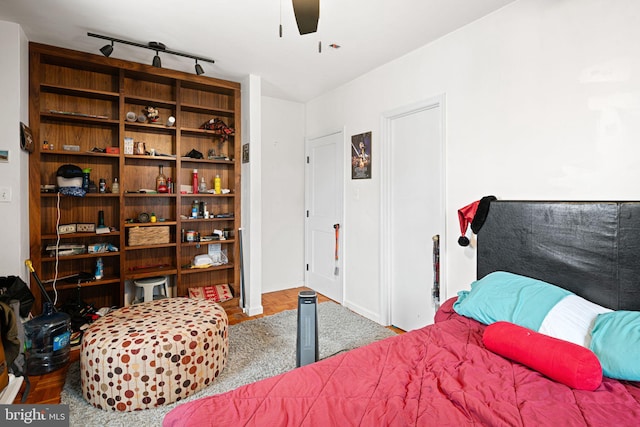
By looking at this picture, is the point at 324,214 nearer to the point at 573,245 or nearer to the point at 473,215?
the point at 473,215

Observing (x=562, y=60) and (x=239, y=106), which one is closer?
(x=562, y=60)

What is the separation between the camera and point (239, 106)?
3.78 meters

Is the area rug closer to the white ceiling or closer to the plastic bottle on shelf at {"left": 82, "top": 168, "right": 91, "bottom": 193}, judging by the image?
the plastic bottle on shelf at {"left": 82, "top": 168, "right": 91, "bottom": 193}

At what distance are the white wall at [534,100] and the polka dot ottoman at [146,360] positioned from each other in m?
1.89

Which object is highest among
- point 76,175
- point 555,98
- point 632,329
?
point 555,98

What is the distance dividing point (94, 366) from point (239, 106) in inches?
112

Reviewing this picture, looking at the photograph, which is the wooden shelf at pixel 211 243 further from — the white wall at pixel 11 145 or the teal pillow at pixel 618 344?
the teal pillow at pixel 618 344

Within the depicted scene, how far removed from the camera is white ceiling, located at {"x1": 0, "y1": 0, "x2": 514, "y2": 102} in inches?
88.6

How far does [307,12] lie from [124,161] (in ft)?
8.81

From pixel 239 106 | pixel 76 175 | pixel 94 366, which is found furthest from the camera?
pixel 239 106

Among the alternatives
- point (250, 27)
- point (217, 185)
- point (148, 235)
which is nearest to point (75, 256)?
point (148, 235)

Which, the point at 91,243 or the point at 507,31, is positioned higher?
the point at 507,31

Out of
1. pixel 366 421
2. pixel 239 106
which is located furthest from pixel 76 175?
pixel 366 421

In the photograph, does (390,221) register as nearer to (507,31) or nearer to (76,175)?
(507,31)
